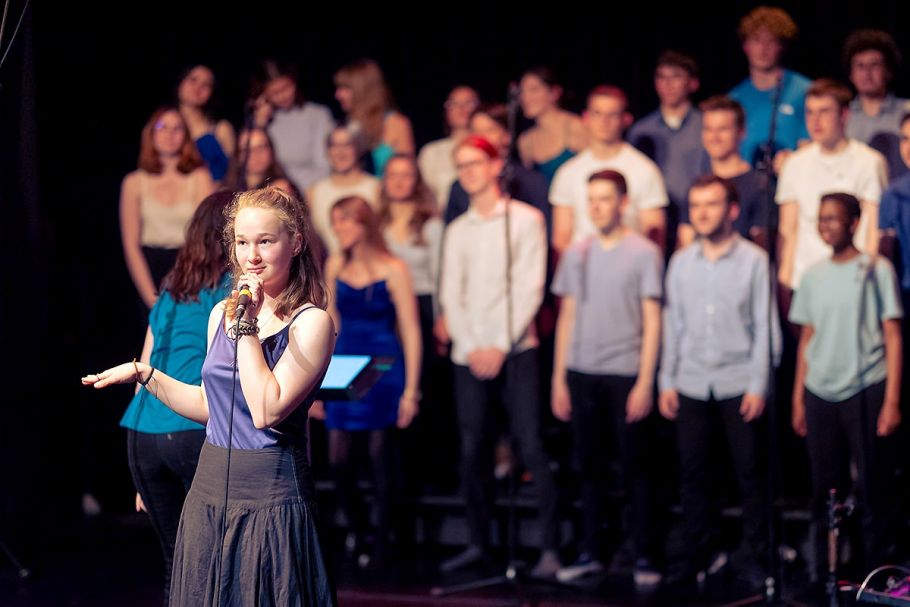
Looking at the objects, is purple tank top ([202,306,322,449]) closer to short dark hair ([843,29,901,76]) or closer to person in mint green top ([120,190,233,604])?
person in mint green top ([120,190,233,604])

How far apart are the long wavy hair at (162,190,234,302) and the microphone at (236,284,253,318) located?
910mm

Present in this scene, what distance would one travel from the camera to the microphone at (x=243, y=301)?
2439 millimetres

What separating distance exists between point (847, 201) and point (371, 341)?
213 cm

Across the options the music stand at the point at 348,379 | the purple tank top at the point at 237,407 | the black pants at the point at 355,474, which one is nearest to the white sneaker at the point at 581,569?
the black pants at the point at 355,474

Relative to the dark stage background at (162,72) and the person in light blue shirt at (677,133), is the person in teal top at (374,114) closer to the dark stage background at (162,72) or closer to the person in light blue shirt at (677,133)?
the dark stage background at (162,72)

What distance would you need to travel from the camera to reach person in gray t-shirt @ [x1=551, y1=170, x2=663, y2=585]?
5223 mm

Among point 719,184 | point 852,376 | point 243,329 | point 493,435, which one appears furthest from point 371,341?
point 243,329

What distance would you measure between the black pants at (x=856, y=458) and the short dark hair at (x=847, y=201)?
0.71 m

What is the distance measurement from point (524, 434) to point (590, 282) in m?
0.73

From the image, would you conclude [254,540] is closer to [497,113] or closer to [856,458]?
[856,458]

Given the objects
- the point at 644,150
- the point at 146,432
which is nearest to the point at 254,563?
the point at 146,432

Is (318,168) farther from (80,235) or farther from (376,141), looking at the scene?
(80,235)

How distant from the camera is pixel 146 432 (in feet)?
11.2

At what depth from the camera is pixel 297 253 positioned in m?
2.67
